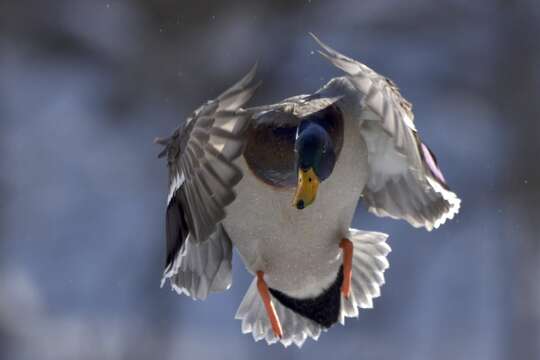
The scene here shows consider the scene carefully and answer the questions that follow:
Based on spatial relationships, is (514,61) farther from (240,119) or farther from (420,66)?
(240,119)

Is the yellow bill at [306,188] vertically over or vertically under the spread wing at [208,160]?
under

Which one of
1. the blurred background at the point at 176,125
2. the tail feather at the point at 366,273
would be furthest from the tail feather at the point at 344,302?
the blurred background at the point at 176,125

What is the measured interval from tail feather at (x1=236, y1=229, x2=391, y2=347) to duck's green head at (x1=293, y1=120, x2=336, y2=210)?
Answer: 51 cm

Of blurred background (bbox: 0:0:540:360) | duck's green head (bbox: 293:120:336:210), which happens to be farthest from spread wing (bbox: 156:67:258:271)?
blurred background (bbox: 0:0:540:360)

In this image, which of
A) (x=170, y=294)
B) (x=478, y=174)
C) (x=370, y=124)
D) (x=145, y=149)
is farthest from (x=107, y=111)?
(x=370, y=124)

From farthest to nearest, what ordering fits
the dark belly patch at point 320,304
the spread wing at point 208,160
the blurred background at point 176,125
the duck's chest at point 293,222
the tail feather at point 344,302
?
the blurred background at point 176,125 → the tail feather at point 344,302 → the dark belly patch at point 320,304 → the duck's chest at point 293,222 → the spread wing at point 208,160

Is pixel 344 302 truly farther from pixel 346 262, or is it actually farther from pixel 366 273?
pixel 346 262

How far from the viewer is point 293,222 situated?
232 centimetres

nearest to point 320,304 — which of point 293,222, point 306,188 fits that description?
point 293,222

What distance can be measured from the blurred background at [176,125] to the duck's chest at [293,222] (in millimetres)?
1835

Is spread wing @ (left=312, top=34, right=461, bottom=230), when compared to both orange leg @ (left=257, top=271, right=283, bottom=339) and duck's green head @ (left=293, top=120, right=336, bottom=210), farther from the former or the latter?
orange leg @ (left=257, top=271, right=283, bottom=339)

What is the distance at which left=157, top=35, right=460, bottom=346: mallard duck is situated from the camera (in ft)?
6.85

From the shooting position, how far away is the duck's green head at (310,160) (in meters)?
2.09

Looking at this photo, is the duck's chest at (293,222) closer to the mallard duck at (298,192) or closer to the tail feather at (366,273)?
the mallard duck at (298,192)
